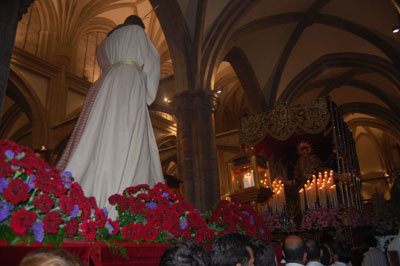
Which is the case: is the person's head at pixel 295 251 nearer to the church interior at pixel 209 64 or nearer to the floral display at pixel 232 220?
the floral display at pixel 232 220

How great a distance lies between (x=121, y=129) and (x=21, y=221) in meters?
1.38

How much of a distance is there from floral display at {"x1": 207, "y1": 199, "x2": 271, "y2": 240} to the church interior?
3.72 metres

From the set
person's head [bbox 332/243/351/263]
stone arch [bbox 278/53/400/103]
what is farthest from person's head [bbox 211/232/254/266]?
stone arch [bbox 278/53/400/103]

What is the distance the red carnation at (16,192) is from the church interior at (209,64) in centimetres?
563

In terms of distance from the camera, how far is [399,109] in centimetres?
1495

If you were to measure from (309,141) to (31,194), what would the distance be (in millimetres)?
7881

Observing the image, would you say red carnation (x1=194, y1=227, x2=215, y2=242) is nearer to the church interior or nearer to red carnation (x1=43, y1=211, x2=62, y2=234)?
red carnation (x1=43, y1=211, x2=62, y2=234)

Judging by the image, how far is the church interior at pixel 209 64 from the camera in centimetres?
788

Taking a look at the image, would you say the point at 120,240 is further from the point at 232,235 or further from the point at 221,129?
the point at 221,129

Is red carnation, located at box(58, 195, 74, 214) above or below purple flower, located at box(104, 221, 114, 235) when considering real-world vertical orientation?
above

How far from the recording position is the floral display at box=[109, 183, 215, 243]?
197cm

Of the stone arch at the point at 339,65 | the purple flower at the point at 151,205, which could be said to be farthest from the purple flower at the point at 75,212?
the stone arch at the point at 339,65

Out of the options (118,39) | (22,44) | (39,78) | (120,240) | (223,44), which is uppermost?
(22,44)

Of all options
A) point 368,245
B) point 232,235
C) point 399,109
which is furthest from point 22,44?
point 399,109
